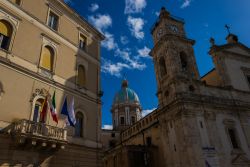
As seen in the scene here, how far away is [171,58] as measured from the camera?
2584 centimetres

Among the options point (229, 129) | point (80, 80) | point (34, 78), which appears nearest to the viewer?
point (34, 78)

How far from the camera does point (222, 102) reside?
24.5m

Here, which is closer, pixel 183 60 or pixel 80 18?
pixel 80 18

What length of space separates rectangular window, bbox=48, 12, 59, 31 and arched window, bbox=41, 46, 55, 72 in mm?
1948

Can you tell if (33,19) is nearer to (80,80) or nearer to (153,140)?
(80,80)

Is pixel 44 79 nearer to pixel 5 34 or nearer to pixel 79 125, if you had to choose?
pixel 5 34

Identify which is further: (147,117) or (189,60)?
(147,117)

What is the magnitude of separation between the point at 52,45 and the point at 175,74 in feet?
47.1

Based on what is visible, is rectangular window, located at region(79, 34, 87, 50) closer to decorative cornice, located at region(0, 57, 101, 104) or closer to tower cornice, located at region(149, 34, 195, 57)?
decorative cornice, located at region(0, 57, 101, 104)

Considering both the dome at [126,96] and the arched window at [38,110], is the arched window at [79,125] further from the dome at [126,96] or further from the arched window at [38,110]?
the dome at [126,96]

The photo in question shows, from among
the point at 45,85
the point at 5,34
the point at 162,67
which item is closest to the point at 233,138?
the point at 162,67

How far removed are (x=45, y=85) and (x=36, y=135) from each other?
3.47 meters

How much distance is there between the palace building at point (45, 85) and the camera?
1057 centimetres

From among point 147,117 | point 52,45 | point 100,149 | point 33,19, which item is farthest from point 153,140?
point 33,19
